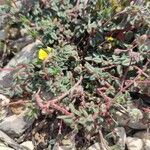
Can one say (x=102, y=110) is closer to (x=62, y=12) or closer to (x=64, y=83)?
(x=64, y=83)

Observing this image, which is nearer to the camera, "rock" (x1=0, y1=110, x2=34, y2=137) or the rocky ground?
the rocky ground

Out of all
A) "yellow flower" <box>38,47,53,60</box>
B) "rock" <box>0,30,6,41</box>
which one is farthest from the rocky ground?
"rock" <box>0,30,6,41</box>

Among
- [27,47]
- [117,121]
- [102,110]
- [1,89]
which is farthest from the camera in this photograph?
[27,47]

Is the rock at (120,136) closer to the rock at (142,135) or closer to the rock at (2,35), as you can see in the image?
the rock at (142,135)

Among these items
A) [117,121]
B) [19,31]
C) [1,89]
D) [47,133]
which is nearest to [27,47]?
[19,31]

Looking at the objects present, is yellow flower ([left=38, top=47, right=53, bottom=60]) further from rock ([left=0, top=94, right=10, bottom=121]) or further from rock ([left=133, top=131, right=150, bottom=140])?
rock ([left=133, top=131, right=150, bottom=140])

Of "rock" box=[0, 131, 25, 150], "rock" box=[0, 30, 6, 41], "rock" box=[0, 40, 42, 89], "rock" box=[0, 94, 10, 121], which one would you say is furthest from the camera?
"rock" box=[0, 30, 6, 41]

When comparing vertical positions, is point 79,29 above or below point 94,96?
above

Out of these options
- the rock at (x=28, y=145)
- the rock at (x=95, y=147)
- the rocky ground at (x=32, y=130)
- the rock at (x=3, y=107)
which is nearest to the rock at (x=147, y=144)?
the rocky ground at (x=32, y=130)
